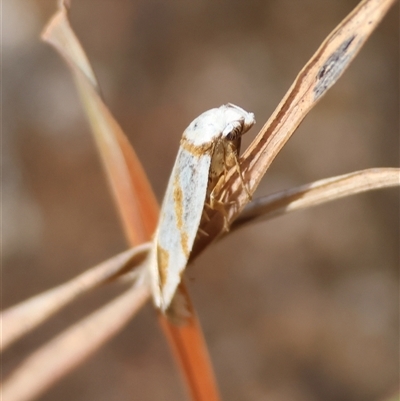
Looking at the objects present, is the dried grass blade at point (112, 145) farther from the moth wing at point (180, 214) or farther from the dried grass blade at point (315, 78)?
the dried grass blade at point (315, 78)

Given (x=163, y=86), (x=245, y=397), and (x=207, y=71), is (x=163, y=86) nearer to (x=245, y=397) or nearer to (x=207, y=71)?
(x=207, y=71)

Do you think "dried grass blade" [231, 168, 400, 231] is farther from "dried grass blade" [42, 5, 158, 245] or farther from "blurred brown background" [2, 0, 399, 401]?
"blurred brown background" [2, 0, 399, 401]

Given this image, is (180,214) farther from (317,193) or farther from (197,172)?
Answer: (317,193)

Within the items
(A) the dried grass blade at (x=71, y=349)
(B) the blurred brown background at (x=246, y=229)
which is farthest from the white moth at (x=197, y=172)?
(B) the blurred brown background at (x=246, y=229)

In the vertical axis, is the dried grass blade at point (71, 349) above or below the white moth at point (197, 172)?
below

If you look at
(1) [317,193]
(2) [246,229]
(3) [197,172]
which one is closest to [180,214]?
(3) [197,172]
